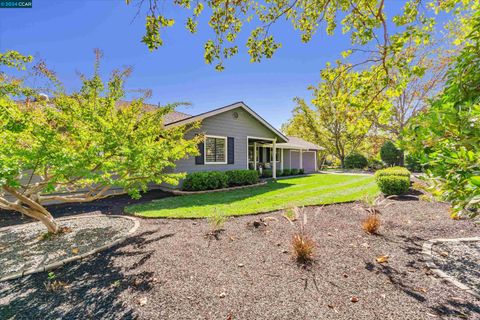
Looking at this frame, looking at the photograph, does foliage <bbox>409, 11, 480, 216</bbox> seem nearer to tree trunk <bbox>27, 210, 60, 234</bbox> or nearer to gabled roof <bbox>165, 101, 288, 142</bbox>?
tree trunk <bbox>27, 210, 60, 234</bbox>

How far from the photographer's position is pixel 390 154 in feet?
76.7

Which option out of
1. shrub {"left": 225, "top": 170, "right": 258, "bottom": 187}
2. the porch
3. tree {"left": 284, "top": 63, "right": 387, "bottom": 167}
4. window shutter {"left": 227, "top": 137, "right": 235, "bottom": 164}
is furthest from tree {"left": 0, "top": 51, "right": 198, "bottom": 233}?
the porch

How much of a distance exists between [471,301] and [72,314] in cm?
461

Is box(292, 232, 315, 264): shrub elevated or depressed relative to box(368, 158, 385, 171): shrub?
depressed

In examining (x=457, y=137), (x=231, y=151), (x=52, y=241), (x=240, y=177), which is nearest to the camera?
(x=457, y=137)

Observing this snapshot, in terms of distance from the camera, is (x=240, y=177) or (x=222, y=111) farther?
(x=240, y=177)

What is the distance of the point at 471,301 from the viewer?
8.10 feet

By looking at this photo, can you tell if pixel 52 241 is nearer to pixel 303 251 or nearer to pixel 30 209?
pixel 30 209

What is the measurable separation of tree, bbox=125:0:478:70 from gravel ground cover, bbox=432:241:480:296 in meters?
3.50

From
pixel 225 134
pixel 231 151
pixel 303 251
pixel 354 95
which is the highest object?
pixel 225 134

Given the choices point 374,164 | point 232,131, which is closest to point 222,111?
point 232,131

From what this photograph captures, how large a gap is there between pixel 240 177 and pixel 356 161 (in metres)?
22.0

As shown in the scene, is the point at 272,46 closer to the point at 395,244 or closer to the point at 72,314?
the point at 395,244

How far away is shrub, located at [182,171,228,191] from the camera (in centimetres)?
1045
